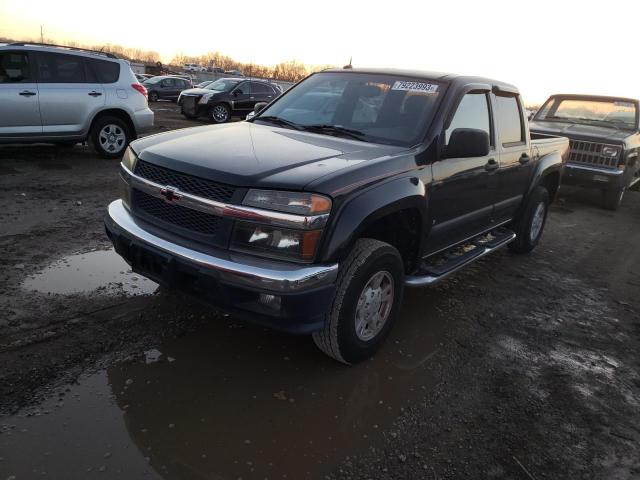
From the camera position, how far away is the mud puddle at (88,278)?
Result: 12.7 feet

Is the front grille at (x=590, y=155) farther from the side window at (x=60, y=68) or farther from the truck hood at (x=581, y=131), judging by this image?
the side window at (x=60, y=68)

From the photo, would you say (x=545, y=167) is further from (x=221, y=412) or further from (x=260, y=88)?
(x=260, y=88)

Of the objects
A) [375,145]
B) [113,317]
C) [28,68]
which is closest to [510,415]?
[375,145]

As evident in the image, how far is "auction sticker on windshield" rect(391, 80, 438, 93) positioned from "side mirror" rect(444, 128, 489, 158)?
1.58ft

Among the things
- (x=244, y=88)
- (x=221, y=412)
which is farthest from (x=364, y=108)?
(x=244, y=88)

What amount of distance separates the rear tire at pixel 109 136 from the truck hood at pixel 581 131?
298 inches

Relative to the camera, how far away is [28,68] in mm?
7770

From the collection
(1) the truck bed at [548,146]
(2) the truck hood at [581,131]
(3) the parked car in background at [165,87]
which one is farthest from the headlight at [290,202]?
(3) the parked car in background at [165,87]

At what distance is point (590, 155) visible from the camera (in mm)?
9008

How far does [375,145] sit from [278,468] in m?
2.17

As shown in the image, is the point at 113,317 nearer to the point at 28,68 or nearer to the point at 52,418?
the point at 52,418

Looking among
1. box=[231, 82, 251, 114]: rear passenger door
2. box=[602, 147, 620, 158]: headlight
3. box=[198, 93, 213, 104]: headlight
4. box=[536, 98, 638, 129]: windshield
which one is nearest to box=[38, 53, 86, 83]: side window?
box=[198, 93, 213, 104]: headlight

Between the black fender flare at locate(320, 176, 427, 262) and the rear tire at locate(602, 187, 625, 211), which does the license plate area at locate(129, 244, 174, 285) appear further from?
the rear tire at locate(602, 187, 625, 211)

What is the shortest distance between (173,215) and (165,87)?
25.0m
